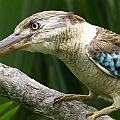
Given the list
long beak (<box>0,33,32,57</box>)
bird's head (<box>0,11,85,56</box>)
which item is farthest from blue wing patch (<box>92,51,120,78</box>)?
long beak (<box>0,33,32,57</box>)

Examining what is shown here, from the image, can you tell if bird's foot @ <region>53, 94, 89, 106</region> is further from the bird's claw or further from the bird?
the bird

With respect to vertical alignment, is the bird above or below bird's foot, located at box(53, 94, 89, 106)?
above

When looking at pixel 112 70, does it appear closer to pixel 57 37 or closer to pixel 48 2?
pixel 57 37

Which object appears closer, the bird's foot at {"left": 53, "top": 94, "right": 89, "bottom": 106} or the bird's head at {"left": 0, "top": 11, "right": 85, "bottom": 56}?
the bird's head at {"left": 0, "top": 11, "right": 85, "bottom": 56}

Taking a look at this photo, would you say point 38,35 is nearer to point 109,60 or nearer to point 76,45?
point 76,45

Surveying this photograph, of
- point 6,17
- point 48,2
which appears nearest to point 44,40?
point 6,17

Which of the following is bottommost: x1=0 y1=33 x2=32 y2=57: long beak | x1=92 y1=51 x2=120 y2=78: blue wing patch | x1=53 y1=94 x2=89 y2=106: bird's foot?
x1=53 y1=94 x2=89 y2=106: bird's foot

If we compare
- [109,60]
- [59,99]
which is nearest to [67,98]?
[59,99]

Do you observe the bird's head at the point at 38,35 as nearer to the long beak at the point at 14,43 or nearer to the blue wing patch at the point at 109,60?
the long beak at the point at 14,43

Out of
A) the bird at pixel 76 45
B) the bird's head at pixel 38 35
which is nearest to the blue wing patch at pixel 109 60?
the bird at pixel 76 45
